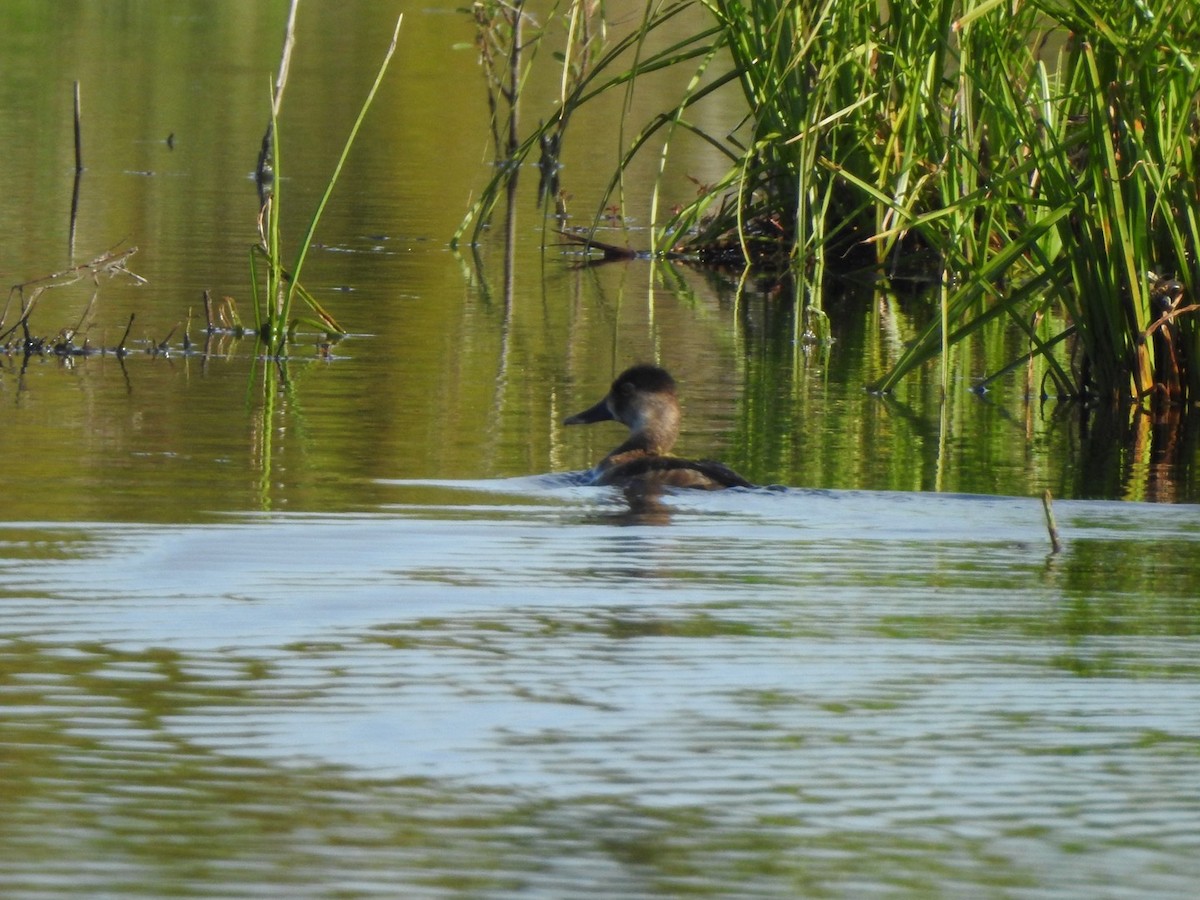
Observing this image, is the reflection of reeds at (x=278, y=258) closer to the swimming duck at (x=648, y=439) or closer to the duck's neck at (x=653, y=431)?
the swimming duck at (x=648, y=439)

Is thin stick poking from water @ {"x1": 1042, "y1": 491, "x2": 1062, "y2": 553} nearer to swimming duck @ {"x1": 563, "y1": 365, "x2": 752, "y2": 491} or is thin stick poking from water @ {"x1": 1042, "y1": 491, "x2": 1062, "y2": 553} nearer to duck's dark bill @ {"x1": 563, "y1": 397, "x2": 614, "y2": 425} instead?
swimming duck @ {"x1": 563, "y1": 365, "x2": 752, "y2": 491}

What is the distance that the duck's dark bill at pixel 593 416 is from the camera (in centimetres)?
801

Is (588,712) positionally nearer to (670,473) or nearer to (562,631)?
(562,631)

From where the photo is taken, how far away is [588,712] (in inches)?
161

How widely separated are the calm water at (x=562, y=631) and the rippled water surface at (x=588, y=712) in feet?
0.04

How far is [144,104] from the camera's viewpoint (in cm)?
2330

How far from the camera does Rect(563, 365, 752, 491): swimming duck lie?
272 inches

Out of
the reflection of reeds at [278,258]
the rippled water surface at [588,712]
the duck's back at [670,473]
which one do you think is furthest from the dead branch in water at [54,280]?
the rippled water surface at [588,712]

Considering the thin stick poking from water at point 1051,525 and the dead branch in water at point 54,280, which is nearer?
the thin stick poking from water at point 1051,525

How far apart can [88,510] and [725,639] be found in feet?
6.91

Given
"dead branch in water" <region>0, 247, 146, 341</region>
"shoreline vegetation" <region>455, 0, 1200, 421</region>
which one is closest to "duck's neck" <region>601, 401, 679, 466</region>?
"shoreline vegetation" <region>455, 0, 1200, 421</region>

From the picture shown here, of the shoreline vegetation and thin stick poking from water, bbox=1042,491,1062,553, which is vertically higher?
the shoreline vegetation

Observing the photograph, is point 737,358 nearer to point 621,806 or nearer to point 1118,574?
point 1118,574

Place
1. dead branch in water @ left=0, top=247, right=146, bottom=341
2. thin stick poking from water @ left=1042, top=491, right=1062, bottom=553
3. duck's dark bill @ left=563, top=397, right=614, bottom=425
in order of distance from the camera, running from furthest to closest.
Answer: dead branch in water @ left=0, top=247, right=146, bottom=341
duck's dark bill @ left=563, top=397, right=614, bottom=425
thin stick poking from water @ left=1042, top=491, right=1062, bottom=553
